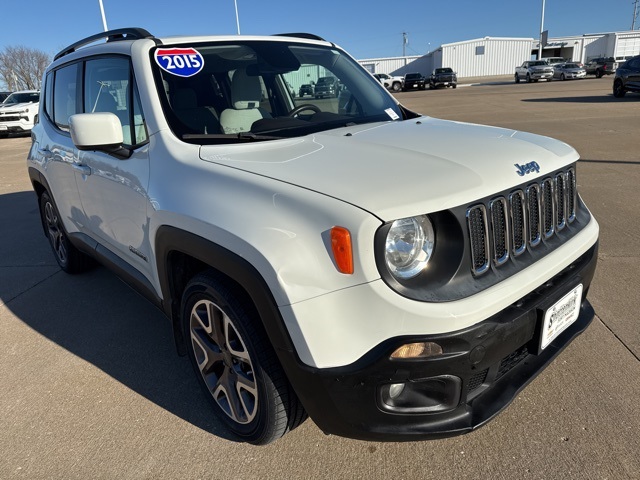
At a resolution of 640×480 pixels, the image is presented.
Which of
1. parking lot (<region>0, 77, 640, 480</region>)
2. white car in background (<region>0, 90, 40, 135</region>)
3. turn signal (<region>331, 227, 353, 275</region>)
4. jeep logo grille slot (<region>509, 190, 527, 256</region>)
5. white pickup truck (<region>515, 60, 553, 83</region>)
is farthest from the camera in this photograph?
white pickup truck (<region>515, 60, 553, 83</region>)

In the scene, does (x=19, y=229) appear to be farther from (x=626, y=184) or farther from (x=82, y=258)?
(x=626, y=184)

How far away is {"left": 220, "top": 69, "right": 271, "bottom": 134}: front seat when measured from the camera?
2.59 m

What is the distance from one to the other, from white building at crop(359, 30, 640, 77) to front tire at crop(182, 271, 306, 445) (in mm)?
63473

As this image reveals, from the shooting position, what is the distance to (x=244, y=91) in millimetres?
2898

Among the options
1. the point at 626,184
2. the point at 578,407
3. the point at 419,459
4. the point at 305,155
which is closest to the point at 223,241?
the point at 305,155

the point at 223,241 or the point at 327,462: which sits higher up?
the point at 223,241

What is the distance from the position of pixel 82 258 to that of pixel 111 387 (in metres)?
2.00

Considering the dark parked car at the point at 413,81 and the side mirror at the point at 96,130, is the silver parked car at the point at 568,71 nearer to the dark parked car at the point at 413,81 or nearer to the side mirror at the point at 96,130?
the dark parked car at the point at 413,81

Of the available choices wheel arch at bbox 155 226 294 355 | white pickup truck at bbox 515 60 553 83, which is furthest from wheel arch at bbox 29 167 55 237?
white pickup truck at bbox 515 60 553 83

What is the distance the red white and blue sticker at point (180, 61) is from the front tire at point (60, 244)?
7.01ft

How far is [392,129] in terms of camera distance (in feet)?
8.53

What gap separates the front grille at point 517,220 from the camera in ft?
5.90

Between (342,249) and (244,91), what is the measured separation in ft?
5.52

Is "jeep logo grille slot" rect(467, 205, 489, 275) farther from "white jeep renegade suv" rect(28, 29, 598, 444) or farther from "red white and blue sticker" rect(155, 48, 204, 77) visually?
"red white and blue sticker" rect(155, 48, 204, 77)
